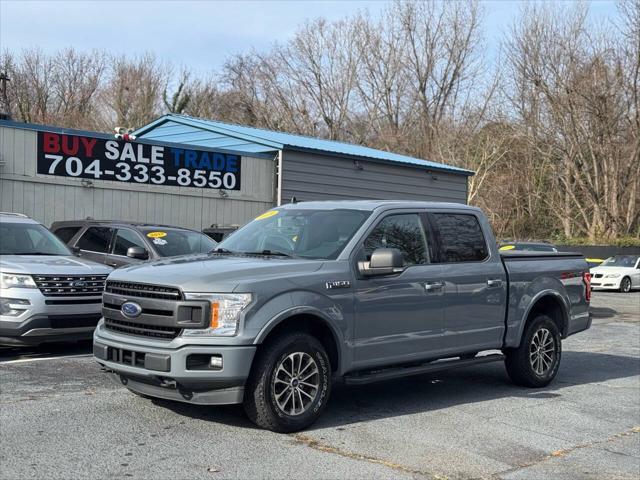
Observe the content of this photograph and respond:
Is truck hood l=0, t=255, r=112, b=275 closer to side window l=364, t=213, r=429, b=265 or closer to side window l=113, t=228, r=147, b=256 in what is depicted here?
side window l=113, t=228, r=147, b=256

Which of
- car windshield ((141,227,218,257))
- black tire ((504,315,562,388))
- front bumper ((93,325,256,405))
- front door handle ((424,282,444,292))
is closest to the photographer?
front bumper ((93,325,256,405))

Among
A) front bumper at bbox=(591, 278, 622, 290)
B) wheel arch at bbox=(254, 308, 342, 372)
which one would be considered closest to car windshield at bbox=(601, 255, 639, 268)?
front bumper at bbox=(591, 278, 622, 290)

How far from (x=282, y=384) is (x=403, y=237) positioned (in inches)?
80.1

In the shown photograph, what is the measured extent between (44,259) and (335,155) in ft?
38.3

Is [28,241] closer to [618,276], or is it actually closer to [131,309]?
[131,309]

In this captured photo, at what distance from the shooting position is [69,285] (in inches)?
369

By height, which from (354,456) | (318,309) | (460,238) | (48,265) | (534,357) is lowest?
(354,456)

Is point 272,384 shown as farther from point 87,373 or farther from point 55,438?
point 87,373

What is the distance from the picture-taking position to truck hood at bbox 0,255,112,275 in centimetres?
920

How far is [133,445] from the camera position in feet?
18.4

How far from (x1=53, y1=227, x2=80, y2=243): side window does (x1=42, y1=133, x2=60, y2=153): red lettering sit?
3.33 metres

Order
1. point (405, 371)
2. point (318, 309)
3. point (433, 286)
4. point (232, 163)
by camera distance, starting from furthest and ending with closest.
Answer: point (232, 163), point (433, 286), point (405, 371), point (318, 309)

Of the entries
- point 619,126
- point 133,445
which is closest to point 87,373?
point 133,445

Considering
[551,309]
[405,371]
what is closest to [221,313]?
[405,371]
